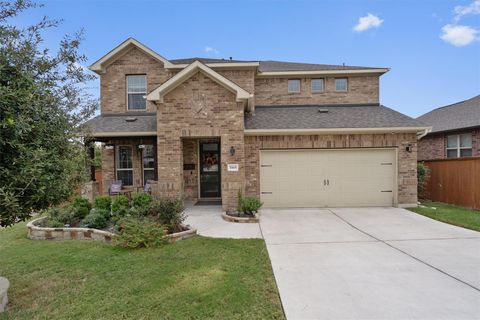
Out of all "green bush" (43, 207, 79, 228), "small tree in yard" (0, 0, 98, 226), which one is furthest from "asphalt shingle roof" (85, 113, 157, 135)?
"small tree in yard" (0, 0, 98, 226)

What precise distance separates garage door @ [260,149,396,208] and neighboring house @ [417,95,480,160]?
624cm

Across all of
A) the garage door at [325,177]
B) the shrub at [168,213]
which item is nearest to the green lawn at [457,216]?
the garage door at [325,177]

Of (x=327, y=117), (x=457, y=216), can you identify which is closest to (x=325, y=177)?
(x=327, y=117)

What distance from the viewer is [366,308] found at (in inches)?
132

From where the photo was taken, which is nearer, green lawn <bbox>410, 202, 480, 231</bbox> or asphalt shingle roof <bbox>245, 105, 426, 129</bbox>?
green lawn <bbox>410, 202, 480, 231</bbox>

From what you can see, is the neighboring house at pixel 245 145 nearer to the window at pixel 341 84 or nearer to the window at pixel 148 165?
the window at pixel 148 165

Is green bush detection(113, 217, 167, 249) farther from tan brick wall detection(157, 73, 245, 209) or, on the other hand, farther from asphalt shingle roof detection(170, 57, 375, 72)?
asphalt shingle roof detection(170, 57, 375, 72)

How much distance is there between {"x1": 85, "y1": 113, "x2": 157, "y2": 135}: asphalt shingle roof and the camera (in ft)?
34.2

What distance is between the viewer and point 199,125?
30.6ft

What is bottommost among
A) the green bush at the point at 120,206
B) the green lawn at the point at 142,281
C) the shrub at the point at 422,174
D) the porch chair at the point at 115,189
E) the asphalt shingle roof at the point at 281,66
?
the green lawn at the point at 142,281

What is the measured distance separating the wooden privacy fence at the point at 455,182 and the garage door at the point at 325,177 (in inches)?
113

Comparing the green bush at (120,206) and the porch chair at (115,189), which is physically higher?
the porch chair at (115,189)

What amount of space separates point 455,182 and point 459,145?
13.6 ft

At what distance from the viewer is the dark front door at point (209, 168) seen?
465 inches
